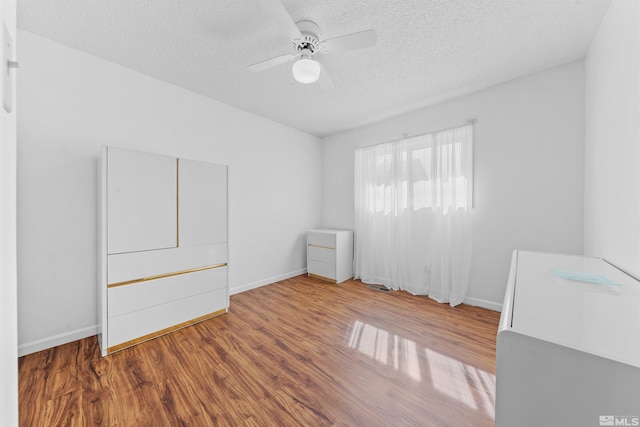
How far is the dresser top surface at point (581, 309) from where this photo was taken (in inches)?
21.4

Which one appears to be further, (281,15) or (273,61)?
(273,61)

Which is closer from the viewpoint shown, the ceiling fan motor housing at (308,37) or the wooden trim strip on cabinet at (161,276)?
the ceiling fan motor housing at (308,37)

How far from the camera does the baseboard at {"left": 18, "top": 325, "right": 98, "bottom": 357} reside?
1.93 metres

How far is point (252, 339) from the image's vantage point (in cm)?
Answer: 219

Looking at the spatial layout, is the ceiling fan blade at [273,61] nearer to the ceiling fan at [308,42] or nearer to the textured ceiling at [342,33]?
the ceiling fan at [308,42]

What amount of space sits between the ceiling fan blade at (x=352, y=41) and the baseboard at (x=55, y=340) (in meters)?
3.29

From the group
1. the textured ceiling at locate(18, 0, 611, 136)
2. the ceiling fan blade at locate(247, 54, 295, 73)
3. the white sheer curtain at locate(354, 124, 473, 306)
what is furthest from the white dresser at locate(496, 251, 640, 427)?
the white sheer curtain at locate(354, 124, 473, 306)

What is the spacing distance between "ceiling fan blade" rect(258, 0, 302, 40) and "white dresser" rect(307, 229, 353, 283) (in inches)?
108

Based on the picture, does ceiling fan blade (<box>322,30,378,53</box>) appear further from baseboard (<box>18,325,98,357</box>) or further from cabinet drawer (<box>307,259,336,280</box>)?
baseboard (<box>18,325,98,357</box>)

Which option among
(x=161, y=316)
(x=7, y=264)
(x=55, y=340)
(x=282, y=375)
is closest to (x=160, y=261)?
(x=161, y=316)

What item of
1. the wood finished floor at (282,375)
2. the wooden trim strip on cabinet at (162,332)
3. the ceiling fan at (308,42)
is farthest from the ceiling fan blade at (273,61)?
the wooden trim strip on cabinet at (162,332)

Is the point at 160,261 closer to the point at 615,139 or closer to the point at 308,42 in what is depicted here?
the point at 308,42

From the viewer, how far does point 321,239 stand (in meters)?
4.02

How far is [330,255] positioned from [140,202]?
262 centimetres
